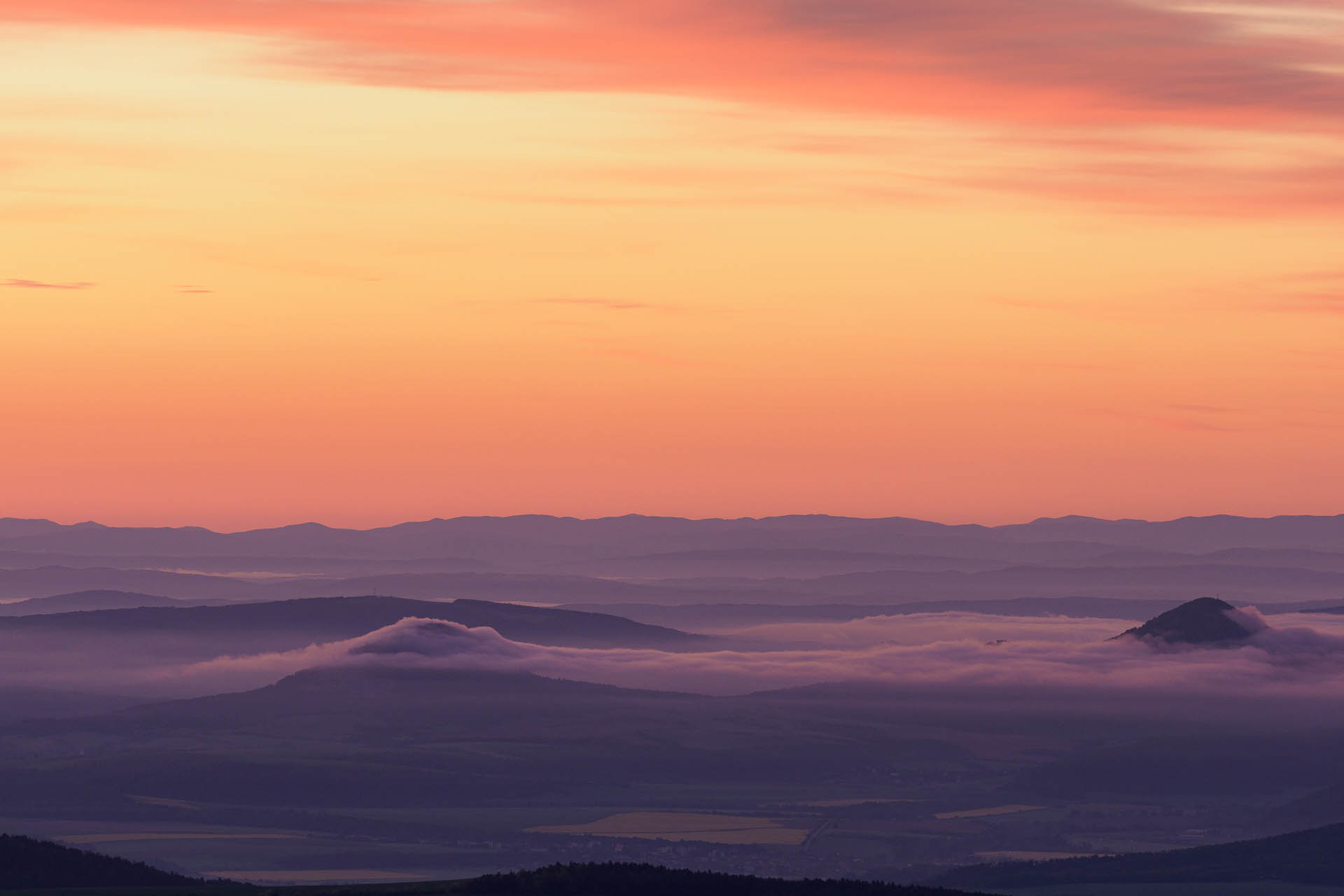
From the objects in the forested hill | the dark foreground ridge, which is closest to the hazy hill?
the dark foreground ridge

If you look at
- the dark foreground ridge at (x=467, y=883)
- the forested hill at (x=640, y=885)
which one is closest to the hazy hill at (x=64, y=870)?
the dark foreground ridge at (x=467, y=883)

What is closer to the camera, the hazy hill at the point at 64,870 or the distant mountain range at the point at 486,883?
the distant mountain range at the point at 486,883

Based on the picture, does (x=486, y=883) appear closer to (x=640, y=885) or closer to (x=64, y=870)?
(x=640, y=885)

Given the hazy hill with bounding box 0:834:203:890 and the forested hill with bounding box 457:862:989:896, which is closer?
the forested hill with bounding box 457:862:989:896

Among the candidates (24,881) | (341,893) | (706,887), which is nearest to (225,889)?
(341,893)

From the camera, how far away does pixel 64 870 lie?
183 m

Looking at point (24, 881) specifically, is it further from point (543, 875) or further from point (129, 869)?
point (543, 875)

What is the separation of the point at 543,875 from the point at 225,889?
23795mm

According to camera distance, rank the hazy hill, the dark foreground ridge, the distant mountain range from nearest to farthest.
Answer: the dark foreground ridge → the distant mountain range → the hazy hill

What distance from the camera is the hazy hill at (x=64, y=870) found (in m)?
180

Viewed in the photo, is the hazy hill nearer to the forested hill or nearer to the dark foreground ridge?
the dark foreground ridge

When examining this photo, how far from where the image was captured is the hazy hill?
591 ft

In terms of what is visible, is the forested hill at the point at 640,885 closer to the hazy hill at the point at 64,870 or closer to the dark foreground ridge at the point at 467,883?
the dark foreground ridge at the point at 467,883

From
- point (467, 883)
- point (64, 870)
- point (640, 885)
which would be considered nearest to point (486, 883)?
point (467, 883)
